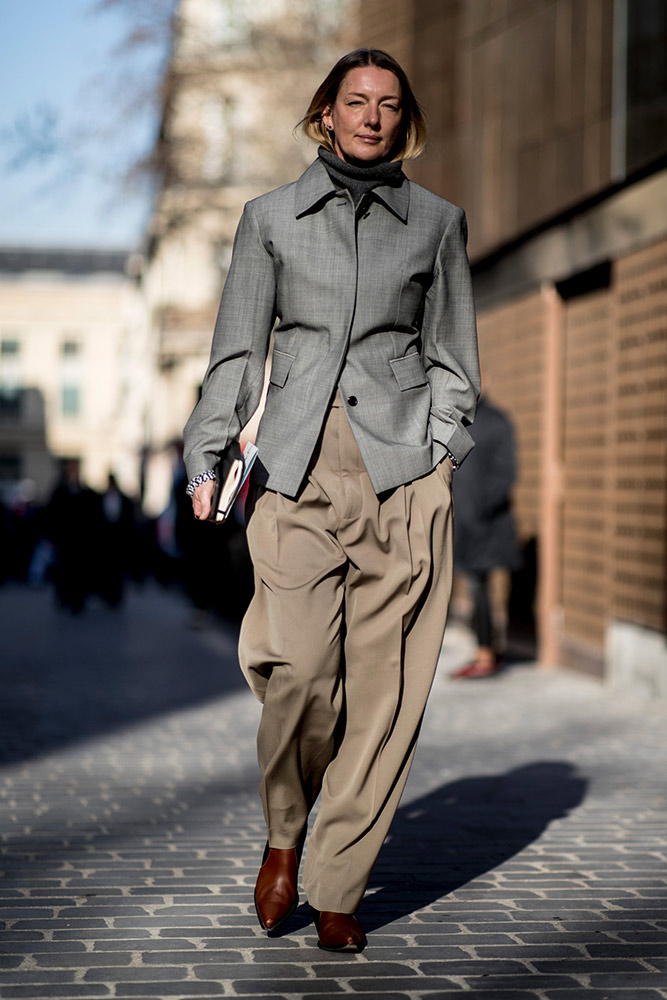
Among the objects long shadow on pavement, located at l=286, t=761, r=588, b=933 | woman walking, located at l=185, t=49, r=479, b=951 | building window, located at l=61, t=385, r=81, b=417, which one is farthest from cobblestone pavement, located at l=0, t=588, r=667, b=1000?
building window, located at l=61, t=385, r=81, b=417

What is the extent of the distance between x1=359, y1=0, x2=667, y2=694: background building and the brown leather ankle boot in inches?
216

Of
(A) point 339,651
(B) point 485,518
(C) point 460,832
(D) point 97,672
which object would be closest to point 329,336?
(A) point 339,651

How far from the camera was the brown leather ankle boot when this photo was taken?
3807mm

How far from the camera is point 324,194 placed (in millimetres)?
3818

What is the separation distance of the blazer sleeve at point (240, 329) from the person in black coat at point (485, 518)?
6.44 m

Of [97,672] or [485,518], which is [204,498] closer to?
[485,518]

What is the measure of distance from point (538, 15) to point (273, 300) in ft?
28.6

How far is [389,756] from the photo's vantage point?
12.5 ft

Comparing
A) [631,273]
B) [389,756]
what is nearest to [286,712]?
[389,756]

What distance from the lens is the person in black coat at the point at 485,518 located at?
10.2 metres

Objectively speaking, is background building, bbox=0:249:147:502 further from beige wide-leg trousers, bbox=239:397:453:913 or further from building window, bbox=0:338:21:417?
beige wide-leg trousers, bbox=239:397:453:913

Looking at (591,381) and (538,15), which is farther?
(538,15)

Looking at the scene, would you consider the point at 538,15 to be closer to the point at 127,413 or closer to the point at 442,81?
the point at 442,81

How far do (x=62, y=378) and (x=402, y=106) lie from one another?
6508 centimetres
